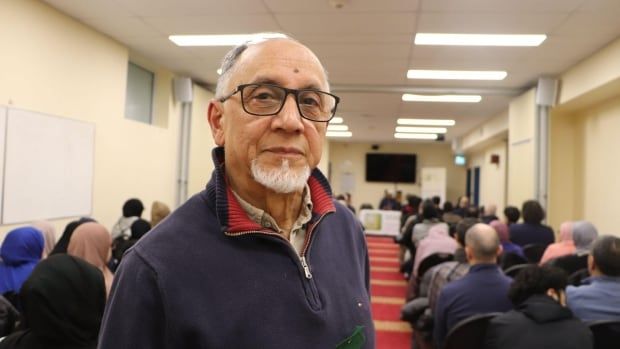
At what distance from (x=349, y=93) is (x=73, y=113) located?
4.55m

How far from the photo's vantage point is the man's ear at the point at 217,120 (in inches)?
43.8

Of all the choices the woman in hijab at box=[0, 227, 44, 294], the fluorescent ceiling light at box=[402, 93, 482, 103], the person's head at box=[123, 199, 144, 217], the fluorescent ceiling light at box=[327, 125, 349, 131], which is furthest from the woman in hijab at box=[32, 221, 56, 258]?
the fluorescent ceiling light at box=[327, 125, 349, 131]

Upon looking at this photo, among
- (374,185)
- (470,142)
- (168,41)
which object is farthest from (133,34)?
(374,185)

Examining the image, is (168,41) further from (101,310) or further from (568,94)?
(568,94)

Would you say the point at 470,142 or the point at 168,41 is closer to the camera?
the point at 168,41

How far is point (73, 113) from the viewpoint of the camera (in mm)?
4672

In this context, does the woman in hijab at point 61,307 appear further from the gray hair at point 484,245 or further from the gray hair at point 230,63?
the gray hair at point 484,245

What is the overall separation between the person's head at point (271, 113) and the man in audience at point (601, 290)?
83.5 inches

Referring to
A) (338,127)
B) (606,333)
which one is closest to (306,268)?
(606,333)

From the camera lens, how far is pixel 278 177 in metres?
1.01

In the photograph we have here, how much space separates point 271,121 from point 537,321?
162cm

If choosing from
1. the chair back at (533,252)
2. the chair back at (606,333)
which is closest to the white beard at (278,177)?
the chair back at (606,333)

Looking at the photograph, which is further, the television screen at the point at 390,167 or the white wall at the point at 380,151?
the television screen at the point at 390,167

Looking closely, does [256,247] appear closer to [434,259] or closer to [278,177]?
[278,177]
